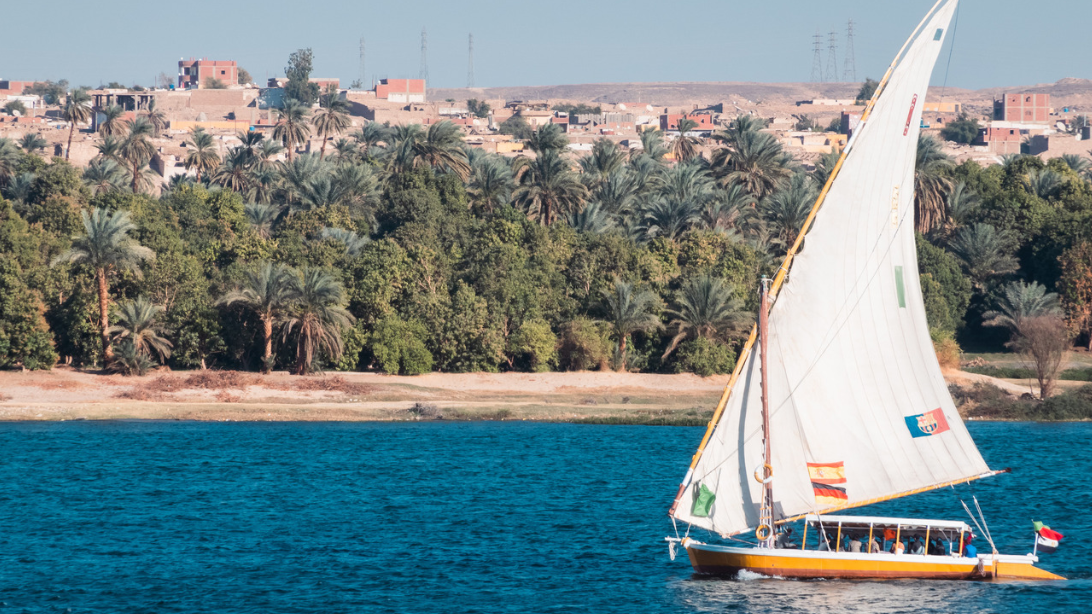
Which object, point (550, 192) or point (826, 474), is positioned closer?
point (826, 474)

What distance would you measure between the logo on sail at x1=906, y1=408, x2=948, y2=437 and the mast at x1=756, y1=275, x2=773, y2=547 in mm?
3220

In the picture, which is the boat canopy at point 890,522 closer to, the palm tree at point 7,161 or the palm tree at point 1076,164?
the palm tree at point 7,161

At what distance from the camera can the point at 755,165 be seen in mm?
92000

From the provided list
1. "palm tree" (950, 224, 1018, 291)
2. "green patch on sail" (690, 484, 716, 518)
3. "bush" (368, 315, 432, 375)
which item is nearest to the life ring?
"green patch on sail" (690, 484, 716, 518)

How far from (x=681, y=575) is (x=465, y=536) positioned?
7.83 m

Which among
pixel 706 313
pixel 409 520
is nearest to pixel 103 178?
pixel 706 313

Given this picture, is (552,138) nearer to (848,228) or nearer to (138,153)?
(138,153)

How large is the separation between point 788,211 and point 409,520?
42.9 metres

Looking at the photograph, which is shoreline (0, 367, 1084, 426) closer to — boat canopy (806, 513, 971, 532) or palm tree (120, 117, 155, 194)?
boat canopy (806, 513, 971, 532)

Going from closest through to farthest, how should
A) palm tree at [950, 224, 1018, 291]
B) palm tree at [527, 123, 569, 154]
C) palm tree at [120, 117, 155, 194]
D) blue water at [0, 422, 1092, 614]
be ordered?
blue water at [0, 422, 1092, 614] → palm tree at [950, 224, 1018, 291] → palm tree at [527, 123, 569, 154] → palm tree at [120, 117, 155, 194]

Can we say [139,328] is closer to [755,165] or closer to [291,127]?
[755,165]

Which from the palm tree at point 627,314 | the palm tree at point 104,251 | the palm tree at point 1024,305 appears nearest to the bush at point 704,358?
the palm tree at point 627,314

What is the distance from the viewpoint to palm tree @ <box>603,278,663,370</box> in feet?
215

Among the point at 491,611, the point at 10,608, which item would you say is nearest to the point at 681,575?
the point at 491,611
